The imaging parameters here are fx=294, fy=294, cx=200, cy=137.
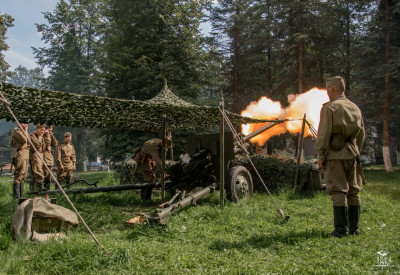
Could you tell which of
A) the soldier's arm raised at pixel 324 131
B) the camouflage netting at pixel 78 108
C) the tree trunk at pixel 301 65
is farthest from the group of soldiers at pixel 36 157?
the tree trunk at pixel 301 65

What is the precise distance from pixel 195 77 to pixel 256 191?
35.3ft

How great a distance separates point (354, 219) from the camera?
435cm

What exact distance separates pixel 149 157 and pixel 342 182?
6134mm

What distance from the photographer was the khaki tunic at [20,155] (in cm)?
810

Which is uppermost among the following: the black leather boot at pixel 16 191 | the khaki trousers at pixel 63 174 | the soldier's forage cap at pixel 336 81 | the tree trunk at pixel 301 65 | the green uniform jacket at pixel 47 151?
the tree trunk at pixel 301 65

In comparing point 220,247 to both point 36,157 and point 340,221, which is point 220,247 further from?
point 36,157

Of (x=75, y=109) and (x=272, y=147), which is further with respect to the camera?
(x=272, y=147)

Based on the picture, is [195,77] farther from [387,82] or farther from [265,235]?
[265,235]

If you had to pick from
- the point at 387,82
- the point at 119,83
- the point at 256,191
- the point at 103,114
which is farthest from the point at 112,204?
the point at 387,82

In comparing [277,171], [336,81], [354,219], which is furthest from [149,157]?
[354,219]

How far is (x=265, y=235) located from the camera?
4406mm

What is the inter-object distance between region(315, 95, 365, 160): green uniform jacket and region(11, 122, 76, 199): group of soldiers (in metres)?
6.00

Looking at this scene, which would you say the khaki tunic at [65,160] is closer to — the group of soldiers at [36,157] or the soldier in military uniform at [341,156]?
the group of soldiers at [36,157]

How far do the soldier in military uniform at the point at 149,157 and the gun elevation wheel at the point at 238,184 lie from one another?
202 centimetres
